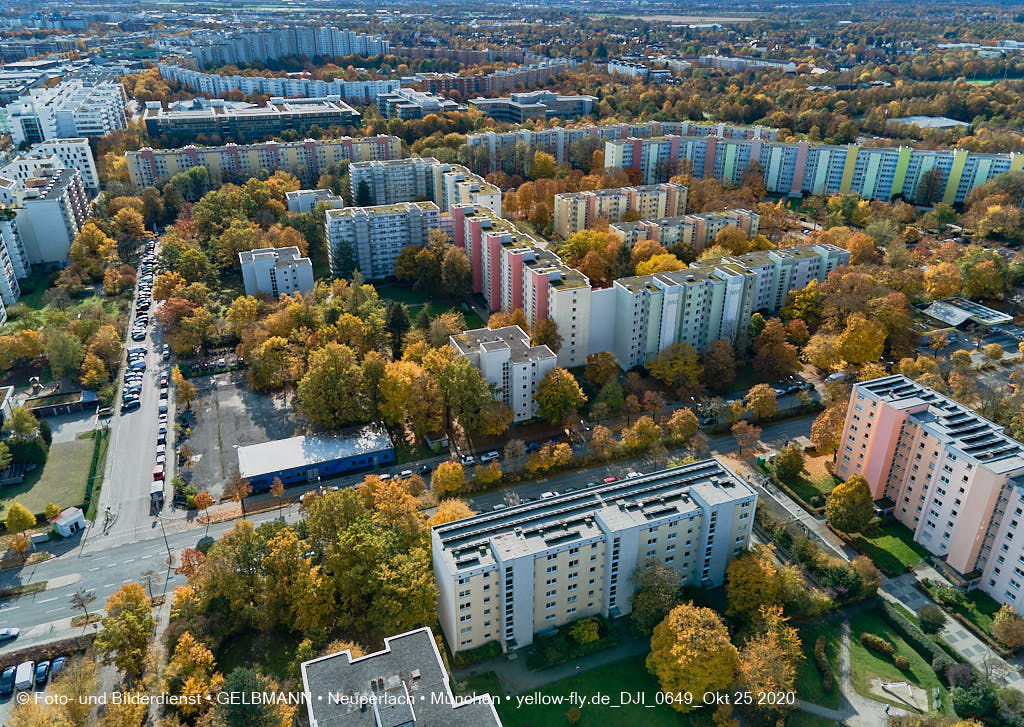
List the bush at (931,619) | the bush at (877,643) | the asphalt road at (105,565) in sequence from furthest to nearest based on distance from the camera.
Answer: the asphalt road at (105,565)
the bush at (931,619)
the bush at (877,643)

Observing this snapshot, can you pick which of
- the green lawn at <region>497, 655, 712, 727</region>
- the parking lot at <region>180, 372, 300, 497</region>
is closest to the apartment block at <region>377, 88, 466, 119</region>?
the parking lot at <region>180, 372, 300, 497</region>

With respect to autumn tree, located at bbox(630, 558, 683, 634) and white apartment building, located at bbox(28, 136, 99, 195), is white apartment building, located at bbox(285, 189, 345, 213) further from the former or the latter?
autumn tree, located at bbox(630, 558, 683, 634)

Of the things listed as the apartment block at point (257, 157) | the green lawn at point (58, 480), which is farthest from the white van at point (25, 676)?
the apartment block at point (257, 157)

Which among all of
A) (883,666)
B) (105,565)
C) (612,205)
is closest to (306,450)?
(105,565)

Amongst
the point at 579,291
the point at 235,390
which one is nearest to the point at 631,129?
the point at 579,291

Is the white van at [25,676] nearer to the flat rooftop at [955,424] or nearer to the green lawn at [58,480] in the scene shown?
the green lawn at [58,480]

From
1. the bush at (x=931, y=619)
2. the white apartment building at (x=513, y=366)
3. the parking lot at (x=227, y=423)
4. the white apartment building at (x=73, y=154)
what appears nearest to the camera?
the bush at (x=931, y=619)

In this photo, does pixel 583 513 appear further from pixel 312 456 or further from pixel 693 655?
pixel 312 456
